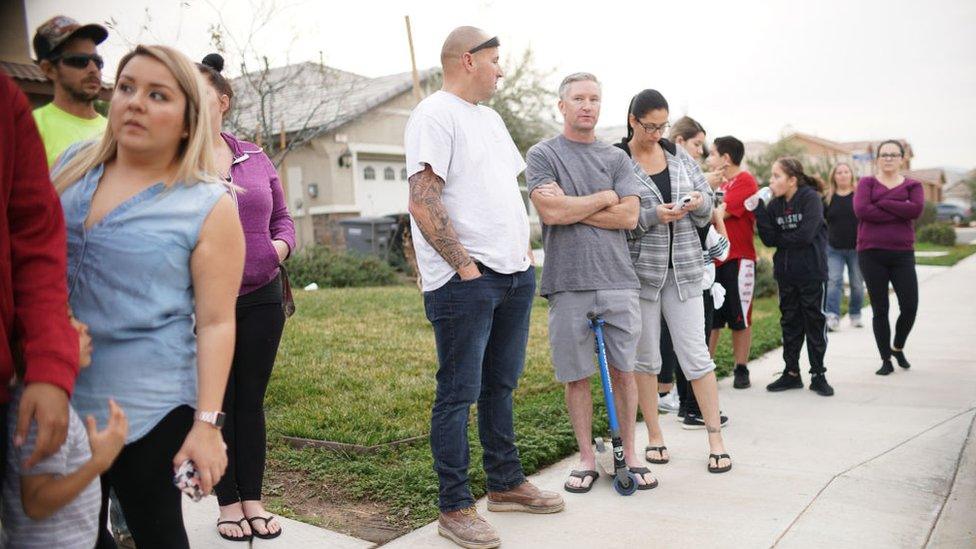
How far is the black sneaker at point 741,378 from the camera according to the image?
6773 mm

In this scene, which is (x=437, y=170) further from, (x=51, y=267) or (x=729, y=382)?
(x=729, y=382)

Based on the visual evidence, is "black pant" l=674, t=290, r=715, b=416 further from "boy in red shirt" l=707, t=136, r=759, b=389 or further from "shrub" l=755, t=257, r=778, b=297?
"shrub" l=755, t=257, r=778, b=297

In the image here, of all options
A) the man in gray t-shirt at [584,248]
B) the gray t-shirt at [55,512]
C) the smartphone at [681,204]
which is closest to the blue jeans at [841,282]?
the smartphone at [681,204]

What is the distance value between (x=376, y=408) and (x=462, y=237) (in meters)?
2.31

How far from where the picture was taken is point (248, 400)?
3.56 metres

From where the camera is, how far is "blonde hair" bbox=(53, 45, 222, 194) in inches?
84.1

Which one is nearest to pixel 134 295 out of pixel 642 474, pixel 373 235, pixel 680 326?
pixel 642 474

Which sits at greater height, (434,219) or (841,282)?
(434,219)

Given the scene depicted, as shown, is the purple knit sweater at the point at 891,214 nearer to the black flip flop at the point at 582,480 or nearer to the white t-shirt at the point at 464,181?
the black flip flop at the point at 582,480

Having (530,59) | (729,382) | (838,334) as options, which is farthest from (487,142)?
(530,59)

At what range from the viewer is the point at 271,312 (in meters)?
3.61

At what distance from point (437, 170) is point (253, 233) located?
0.84 meters

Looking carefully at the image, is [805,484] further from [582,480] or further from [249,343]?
[249,343]

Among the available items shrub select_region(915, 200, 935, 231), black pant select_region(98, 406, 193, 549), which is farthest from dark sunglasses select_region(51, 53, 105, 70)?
shrub select_region(915, 200, 935, 231)
